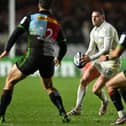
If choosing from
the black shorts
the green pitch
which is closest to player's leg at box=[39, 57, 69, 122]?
the black shorts

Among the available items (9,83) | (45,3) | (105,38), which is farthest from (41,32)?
(105,38)

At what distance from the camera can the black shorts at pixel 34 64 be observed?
43.8 feet

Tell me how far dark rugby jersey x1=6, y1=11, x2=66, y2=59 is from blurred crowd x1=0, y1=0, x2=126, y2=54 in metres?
21.0

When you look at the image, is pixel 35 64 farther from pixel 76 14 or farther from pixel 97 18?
pixel 76 14

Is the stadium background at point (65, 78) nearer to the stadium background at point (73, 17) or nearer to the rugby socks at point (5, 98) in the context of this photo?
the stadium background at point (73, 17)

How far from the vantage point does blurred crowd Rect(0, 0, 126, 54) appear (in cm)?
3516

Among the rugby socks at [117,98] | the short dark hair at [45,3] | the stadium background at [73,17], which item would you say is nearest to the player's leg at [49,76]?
the short dark hair at [45,3]

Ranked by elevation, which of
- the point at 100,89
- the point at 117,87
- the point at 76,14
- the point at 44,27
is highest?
the point at 44,27

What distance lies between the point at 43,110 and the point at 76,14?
20.6m

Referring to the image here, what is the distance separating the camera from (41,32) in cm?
1333

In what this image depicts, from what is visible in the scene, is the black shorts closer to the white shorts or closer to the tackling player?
the tackling player

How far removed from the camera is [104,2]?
1500 inches

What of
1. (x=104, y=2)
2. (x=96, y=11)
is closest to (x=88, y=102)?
(x=96, y=11)

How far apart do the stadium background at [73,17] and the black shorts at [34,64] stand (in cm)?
1941
